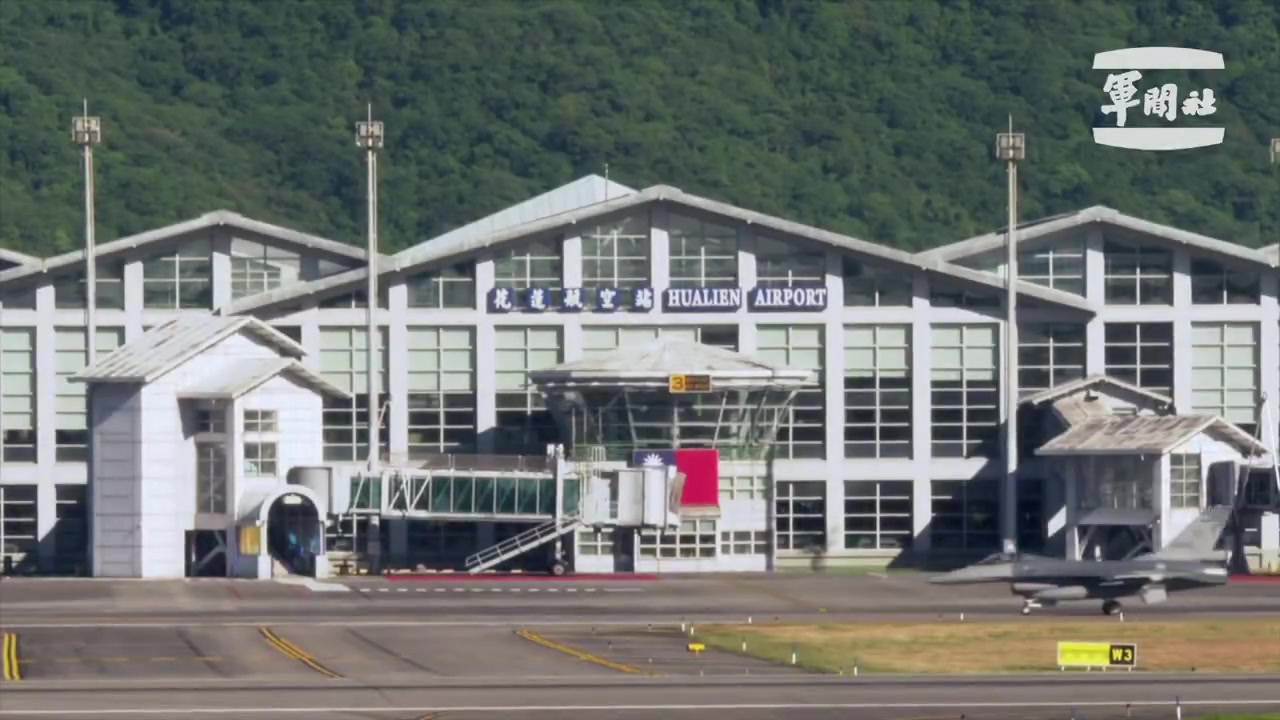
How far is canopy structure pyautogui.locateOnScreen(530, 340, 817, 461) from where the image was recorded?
127 metres

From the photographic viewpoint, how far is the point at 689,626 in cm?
9531

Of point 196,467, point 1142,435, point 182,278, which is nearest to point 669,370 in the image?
point 1142,435

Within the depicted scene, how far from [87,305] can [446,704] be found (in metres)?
66.2

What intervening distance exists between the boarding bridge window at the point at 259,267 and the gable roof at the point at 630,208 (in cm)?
452

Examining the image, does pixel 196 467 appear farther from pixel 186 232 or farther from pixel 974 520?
pixel 974 520

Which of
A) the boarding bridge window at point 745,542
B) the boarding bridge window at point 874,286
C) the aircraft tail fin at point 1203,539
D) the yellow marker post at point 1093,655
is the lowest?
the yellow marker post at point 1093,655

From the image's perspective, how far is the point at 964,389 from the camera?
135m

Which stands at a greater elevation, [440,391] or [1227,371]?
[1227,371]

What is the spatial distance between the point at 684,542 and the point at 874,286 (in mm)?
16831

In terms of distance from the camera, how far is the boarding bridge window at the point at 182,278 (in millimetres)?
135375

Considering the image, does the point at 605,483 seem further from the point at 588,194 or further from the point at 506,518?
the point at 588,194

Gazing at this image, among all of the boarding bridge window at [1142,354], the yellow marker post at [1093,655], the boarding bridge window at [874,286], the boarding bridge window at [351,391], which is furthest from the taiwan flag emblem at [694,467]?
the yellow marker post at [1093,655]

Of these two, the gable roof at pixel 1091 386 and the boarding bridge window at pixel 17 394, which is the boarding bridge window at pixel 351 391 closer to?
the boarding bridge window at pixel 17 394

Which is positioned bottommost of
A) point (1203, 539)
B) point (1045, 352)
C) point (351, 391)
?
point (1203, 539)
